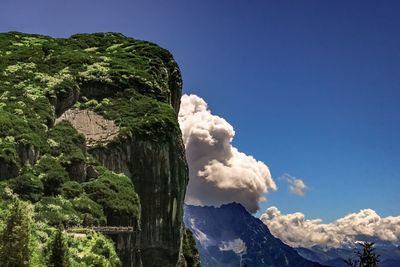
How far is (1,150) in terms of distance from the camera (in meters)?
80.4

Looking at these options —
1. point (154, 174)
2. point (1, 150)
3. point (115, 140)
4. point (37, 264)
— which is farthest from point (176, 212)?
point (37, 264)

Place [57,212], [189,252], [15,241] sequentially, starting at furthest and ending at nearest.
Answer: [189,252], [57,212], [15,241]

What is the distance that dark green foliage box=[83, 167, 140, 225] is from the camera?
87625 millimetres

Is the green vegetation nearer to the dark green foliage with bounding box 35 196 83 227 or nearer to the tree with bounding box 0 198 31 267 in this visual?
the tree with bounding box 0 198 31 267

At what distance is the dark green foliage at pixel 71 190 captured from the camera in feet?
274

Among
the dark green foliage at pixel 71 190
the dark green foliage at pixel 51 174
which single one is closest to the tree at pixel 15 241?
the dark green foliage at pixel 51 174

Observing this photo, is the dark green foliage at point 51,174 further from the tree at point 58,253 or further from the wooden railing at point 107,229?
the tree at point 58,253

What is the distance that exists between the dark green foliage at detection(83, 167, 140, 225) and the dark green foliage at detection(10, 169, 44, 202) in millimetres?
9261

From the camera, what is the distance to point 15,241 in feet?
165

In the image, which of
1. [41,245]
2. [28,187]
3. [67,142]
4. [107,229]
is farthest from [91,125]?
[41,245]

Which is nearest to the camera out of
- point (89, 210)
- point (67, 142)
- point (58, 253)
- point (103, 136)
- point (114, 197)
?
point (58, 253)

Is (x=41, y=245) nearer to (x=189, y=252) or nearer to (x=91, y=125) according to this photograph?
(x=91, y=125)

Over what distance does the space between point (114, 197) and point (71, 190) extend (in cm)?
742

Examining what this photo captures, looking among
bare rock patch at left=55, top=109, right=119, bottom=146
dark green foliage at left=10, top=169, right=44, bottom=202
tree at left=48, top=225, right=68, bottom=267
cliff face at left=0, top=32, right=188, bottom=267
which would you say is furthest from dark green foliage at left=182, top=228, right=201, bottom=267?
tree at left=48, top=225, right=68, bottom=267
